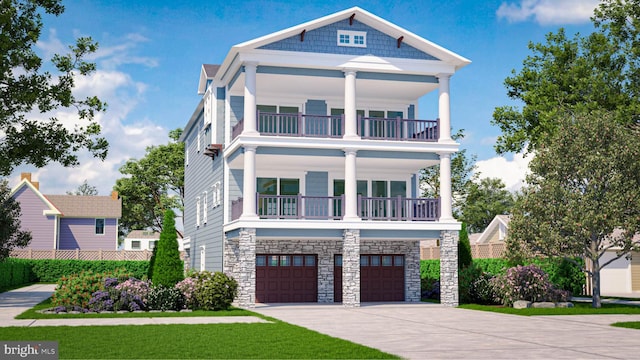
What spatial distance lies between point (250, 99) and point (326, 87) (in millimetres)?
4002

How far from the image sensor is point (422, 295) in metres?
33.1

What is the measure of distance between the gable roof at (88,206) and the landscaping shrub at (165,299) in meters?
38.9

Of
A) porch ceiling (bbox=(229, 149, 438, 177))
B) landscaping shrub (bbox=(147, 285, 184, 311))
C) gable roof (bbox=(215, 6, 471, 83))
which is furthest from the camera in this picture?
→ porch ceiling (bbox=(229, 149, 438, 177))

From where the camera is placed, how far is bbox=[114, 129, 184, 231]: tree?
6400cm

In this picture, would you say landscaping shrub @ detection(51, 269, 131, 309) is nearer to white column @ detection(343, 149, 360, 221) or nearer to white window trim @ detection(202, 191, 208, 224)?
white column @ detection(343, 149, 360, 221)

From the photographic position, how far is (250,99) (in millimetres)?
26625

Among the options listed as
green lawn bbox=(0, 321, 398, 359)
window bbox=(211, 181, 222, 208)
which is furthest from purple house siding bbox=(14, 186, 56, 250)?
green lawn bbox=(0, 321, 398, 359)

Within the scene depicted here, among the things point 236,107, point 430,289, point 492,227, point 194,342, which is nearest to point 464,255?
point 430,289

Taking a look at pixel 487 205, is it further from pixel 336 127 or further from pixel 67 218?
pixel 336 127

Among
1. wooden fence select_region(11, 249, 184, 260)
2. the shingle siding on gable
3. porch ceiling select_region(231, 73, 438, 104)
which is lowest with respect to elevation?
wooden fence select_region(11, 249, 184, 260)

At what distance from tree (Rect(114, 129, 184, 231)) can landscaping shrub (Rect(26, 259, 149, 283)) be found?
636 inches

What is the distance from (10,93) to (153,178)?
3875 centimetres

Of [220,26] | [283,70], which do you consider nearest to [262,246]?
[283,70]

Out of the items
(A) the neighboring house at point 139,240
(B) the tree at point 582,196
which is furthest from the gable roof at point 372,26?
(A) the neighboring house at point 139,240
